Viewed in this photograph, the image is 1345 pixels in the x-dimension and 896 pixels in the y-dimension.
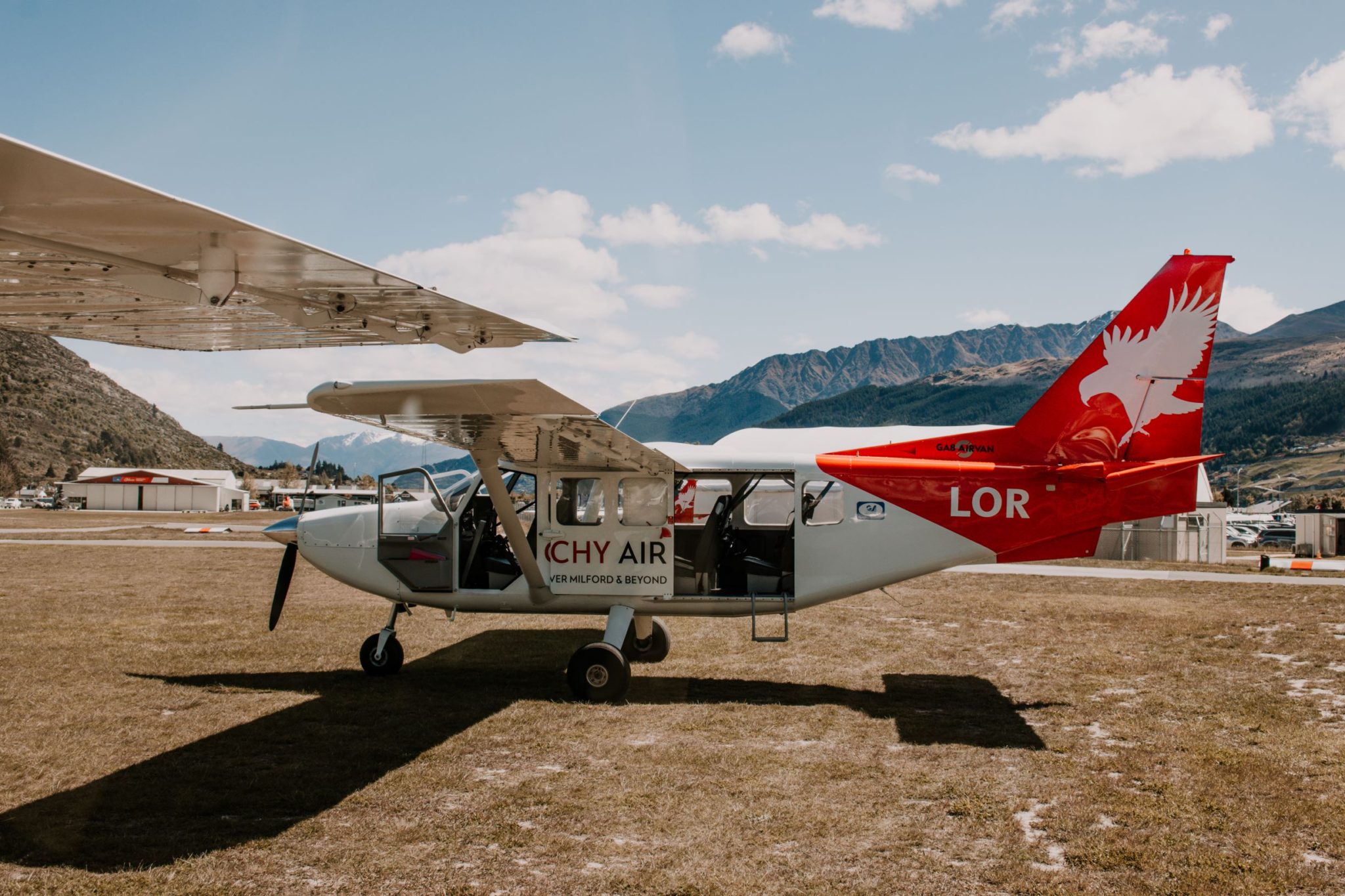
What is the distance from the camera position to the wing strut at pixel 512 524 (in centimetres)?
837

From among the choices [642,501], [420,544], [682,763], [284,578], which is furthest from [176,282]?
[284,578]

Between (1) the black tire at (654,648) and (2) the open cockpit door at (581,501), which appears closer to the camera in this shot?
(2) the open cockpit door at (581,501)

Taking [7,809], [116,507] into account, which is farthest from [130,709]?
[116,507]

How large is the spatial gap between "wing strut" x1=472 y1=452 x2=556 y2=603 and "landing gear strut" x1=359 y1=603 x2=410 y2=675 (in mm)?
1623

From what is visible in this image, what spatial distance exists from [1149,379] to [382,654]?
863cm

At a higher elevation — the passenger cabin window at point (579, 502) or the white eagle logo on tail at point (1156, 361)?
the white eagle logo on tail at point (1156, 361)

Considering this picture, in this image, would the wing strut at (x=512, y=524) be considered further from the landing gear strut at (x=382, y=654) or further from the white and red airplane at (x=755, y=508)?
the landing gear strut at (x=382, y=654)

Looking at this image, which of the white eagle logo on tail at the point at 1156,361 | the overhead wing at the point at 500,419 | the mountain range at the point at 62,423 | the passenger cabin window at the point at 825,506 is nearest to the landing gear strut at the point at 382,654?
the overhead wing at the point at 500,419

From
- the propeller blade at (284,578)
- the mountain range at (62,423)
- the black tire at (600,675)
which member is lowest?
the black tire at (600,675)

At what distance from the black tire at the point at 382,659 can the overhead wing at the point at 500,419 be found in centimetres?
244

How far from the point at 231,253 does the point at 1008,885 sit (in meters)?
5.18

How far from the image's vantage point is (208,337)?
22.7 ft

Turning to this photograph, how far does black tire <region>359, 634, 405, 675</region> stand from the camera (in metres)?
9.89

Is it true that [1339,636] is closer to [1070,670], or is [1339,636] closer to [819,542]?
[1070,670]
